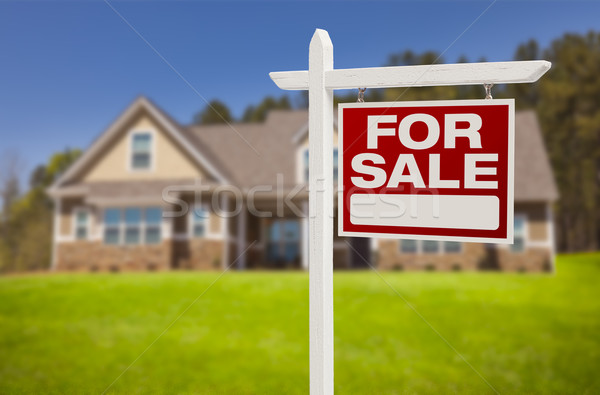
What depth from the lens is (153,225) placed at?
63.5 ft

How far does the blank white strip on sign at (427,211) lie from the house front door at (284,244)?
638 inches

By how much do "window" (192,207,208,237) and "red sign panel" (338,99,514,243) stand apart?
51.0 feet

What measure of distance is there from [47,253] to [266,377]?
25012 mm

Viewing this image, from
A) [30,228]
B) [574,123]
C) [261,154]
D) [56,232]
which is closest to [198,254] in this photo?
[261,154]

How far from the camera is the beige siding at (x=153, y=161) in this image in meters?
20.0

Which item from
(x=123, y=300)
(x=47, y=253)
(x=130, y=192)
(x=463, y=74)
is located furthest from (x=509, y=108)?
(x=47, y=253)

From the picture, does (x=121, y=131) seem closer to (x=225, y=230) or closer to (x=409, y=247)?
(x=225, y=230)

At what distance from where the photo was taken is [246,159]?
22.0m

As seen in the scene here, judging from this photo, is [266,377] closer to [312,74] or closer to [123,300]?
[312,74]

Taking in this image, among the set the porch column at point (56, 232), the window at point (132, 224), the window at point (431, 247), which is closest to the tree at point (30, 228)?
the porch column at point (56, 232)

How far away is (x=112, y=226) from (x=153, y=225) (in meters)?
1.64

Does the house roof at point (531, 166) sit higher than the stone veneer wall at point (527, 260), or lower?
higher

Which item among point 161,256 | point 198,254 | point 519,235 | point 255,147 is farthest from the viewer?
point 255,147

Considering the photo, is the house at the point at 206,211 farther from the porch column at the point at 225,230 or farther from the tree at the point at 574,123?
the tree at the point at 574,123
